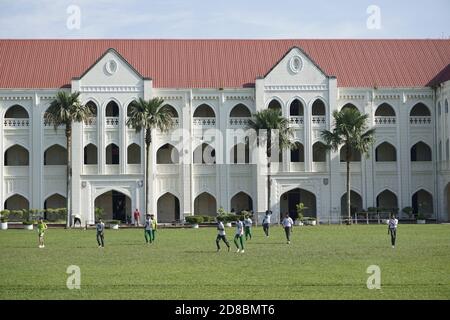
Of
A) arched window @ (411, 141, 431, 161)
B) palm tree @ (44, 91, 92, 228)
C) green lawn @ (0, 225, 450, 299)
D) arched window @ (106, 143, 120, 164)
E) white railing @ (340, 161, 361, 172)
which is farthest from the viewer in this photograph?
arched window @ (411, 141, 431, 161)

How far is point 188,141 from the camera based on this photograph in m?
73.1

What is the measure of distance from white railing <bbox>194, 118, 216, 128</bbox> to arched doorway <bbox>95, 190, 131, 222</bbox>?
867 centimetres

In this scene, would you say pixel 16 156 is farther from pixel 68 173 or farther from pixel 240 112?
pixel 240 112

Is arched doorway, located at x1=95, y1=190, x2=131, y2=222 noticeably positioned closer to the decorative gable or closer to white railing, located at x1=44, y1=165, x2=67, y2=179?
white railing, located at x1=44, y1=165, x2=67, y2=179

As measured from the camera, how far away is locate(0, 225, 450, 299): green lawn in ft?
81.5

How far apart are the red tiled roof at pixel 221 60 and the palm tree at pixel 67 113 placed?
17.9ft

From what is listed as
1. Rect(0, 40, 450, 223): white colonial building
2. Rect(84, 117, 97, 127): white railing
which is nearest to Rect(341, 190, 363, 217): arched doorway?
Rect(0, 40, 450, 223): white colonial building

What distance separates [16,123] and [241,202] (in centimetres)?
2002

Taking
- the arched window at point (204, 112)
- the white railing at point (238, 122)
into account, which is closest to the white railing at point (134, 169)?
the arched window at point (204, 112)
